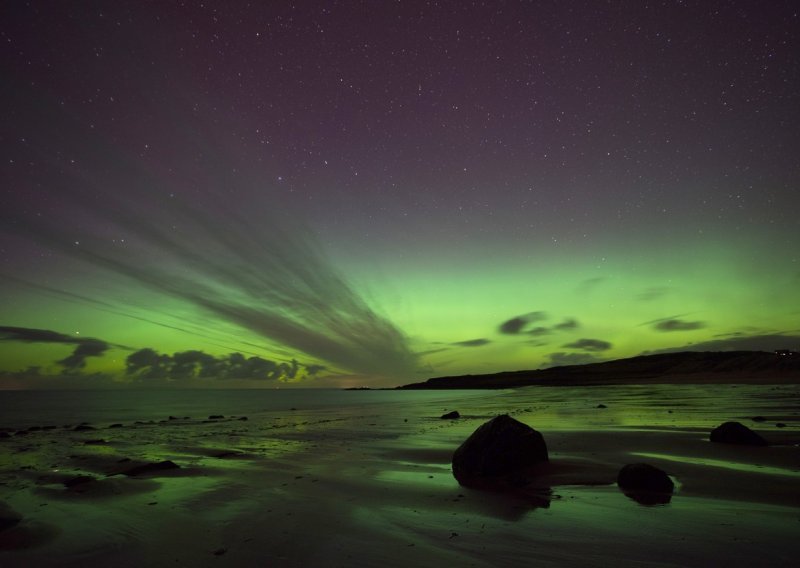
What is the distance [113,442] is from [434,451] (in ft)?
43.7

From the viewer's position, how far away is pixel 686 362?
395 feet

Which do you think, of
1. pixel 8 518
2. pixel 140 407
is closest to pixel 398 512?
pixel 8 518

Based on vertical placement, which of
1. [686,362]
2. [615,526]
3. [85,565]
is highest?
[686,362]

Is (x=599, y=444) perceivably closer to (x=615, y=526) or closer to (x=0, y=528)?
(x=615, y=526)

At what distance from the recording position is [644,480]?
7.27 m

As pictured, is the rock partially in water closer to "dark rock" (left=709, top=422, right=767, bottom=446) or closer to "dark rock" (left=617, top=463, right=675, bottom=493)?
"dark rock" (left=617, top=463, right=675, bottom=493)

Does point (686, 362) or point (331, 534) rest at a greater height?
point (686, 362)

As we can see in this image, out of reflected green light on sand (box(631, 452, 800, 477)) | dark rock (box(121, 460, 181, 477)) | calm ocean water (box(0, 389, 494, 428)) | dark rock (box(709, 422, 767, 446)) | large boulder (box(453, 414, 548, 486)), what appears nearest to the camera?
reflected green light on sand (box(631, 452, 800, 477))

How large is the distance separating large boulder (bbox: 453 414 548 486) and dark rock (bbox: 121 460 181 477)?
23.0 ft

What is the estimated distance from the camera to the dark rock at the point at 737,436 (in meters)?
10.9

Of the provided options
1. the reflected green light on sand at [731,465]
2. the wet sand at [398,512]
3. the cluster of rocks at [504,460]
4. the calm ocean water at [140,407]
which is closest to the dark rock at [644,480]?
the cluster of rocks at [504,460]

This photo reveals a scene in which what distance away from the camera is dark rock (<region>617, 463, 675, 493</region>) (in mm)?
7129

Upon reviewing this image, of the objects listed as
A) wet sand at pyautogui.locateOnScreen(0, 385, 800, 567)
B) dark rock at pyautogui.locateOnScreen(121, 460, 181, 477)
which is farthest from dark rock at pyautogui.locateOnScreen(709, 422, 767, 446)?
dark rock at pyautogui.locateOnScreen(121, 460, 181, 477)

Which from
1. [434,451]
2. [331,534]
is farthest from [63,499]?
[434,451]
